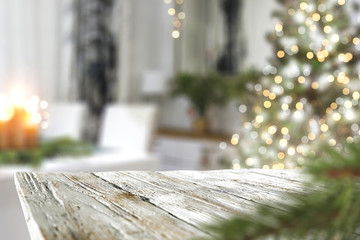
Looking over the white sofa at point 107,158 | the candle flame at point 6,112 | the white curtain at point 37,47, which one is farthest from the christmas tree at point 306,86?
the white curtain at point 37,47

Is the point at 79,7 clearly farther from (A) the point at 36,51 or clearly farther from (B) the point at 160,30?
(B) the point at 160,30

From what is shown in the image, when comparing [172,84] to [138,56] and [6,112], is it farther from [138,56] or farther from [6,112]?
[6,112]

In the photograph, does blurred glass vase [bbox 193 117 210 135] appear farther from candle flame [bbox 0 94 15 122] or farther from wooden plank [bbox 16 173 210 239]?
wooden plank [bbox 16 173 210 239]

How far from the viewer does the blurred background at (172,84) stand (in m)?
2.53

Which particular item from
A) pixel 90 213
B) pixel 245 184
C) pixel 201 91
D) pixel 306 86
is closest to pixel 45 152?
pixel 306 86

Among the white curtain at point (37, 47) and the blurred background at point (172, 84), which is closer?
the blurred background at point (172, 84)

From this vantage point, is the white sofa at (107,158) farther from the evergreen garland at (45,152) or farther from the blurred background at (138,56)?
the blurred background at (138,56)

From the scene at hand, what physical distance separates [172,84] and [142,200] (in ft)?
18.7

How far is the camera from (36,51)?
204 inches

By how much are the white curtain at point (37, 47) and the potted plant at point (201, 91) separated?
4.54ft

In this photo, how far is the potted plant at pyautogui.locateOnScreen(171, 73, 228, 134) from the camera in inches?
215

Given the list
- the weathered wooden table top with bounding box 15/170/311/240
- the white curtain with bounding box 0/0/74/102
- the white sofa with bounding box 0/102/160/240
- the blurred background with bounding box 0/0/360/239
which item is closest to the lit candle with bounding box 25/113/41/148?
the blurred background with bounding box 0/0/360/239

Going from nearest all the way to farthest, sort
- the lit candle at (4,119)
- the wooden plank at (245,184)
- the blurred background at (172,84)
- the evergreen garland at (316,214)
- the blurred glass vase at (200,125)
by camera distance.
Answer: the evergreen garland at (316,214) → the wooden plank at (245,184) → the lit candle at (4,119) → the blurred background at (172,84) → the blurred glass vase at (200,125)

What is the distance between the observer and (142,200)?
46 cm
